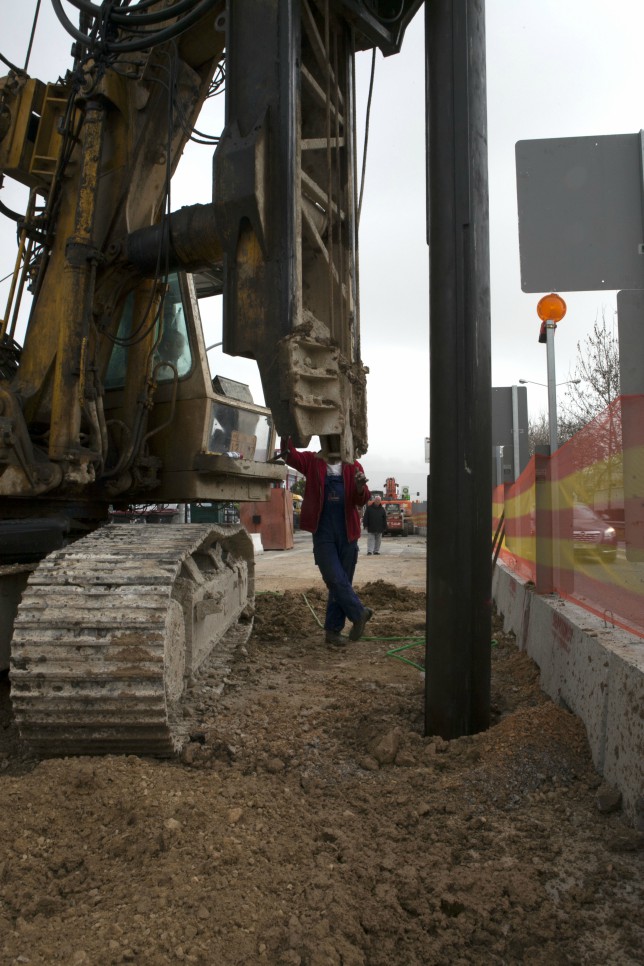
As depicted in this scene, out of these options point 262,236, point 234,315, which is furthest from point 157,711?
point 262,236

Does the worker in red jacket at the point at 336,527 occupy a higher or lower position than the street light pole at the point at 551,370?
lower

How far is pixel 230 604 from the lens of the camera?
17.9 feet

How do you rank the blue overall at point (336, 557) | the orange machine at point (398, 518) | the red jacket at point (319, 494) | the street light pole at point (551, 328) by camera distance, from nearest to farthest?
the blue overall at point (336, 557) → the red jacket at point (319, 494) → the street light pole at point (551, 328) → the orange machine at point (398, 518)

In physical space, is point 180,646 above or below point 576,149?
below

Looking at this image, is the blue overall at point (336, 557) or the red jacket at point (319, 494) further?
the red jacket at point (319, 494)

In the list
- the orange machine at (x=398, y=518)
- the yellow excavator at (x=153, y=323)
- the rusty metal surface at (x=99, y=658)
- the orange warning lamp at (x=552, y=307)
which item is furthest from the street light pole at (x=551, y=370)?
the orange machine at (x=398, y=518)

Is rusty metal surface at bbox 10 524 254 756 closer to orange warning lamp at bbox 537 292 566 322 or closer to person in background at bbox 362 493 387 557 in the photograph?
orange warning lamp at bbox 537 292 566 322

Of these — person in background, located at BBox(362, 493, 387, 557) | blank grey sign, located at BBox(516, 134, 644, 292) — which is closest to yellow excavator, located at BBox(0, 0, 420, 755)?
blank grey sign, located at BBox(516, 134, 644, 292)

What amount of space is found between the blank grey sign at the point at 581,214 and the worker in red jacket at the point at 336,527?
8.77 ft

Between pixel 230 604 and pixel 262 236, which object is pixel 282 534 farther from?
pixel 262 236

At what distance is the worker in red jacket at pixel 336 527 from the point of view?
6.15 meters

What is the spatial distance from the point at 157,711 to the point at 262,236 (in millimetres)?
2023

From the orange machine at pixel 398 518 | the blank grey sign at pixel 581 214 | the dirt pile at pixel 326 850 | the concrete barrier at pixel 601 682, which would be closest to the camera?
the dirt pile at pixel 326 850

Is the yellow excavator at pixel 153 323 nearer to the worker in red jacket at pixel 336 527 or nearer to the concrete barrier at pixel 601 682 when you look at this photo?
the worker in red jacket at pixel 336 527
